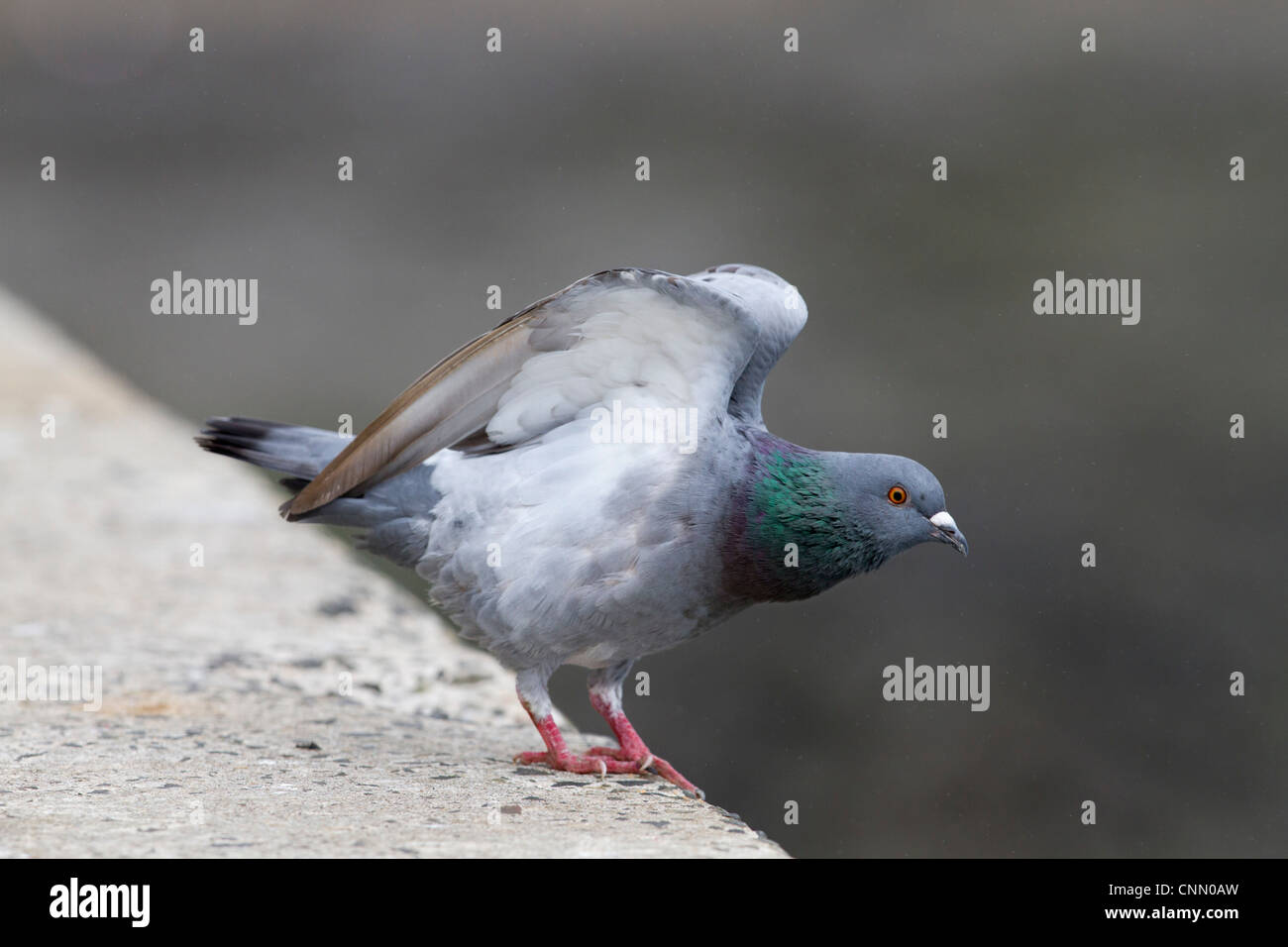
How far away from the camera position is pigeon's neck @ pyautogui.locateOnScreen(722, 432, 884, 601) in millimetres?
4566

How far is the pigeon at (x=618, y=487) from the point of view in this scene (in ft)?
14.9

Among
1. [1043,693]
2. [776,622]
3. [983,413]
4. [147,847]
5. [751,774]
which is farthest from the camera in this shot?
[983,413]

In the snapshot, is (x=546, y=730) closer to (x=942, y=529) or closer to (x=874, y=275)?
(x=942, y=529)

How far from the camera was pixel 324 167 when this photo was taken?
63.0 ft

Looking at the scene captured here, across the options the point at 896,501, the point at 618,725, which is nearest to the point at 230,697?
the point at 618,725

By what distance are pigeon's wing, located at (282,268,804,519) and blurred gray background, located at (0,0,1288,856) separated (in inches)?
191

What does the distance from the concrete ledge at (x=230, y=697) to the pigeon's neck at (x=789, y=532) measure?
2.58ft

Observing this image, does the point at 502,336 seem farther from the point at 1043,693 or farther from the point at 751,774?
the point at 1043,693

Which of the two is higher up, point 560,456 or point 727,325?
point 727,325

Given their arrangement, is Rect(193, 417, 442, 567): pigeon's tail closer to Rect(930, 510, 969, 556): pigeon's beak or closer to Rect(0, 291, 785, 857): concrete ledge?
Rect(0, 291, 785, 857): concrete ledge

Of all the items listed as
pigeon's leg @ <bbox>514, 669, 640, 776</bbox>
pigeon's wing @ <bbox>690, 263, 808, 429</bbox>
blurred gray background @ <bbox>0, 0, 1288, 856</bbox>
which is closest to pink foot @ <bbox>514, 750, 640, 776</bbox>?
pigeon's leg @ <bbox>514, 669, 640, 776</bbox>

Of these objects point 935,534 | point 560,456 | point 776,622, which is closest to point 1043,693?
point 776,622

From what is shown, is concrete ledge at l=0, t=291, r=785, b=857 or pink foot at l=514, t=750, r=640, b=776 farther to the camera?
pink foot at l=514, t=750, r=640, b=776

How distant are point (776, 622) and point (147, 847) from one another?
7.66 metres
